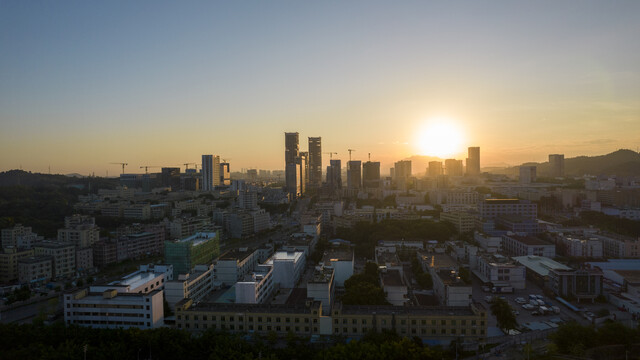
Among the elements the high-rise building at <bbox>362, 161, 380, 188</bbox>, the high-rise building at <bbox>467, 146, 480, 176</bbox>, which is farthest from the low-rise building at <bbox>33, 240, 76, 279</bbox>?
the high-rise building at <bbox>467, 146, 480, 176</bbox>

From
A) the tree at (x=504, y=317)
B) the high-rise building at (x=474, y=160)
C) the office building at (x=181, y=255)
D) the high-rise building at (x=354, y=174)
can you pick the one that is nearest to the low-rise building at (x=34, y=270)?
the office building at (x=181, y=255)

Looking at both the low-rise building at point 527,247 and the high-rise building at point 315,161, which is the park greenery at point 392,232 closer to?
the low-rise building at point 527,247

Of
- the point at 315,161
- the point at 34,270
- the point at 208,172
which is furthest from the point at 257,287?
the point at 315,161

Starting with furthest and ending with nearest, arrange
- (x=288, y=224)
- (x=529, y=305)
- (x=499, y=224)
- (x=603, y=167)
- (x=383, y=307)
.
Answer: (x=603, y=167) → (x=288, y=224) → (x=499, y=224) → (x=529, y=305) → (x=383, y=307)

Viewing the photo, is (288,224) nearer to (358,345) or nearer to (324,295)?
(324,295)

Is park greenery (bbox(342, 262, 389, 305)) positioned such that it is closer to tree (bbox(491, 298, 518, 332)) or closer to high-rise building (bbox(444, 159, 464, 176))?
tree (bbox(491, 298, 518, 332))

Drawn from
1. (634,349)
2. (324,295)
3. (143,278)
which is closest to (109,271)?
(143,278)
